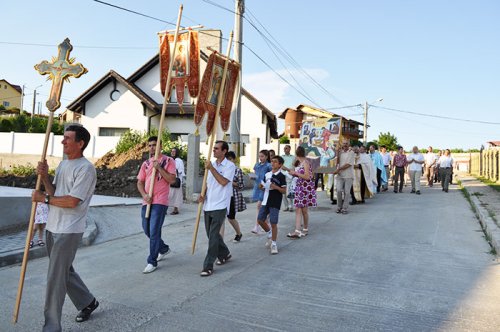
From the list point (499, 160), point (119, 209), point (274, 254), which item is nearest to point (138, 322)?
point (274, 254)

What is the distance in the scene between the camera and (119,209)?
11430 millimetres

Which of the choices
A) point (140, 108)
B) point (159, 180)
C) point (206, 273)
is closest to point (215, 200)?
point (159, 180)

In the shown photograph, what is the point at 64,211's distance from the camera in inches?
148

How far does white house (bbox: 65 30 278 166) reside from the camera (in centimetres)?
2578

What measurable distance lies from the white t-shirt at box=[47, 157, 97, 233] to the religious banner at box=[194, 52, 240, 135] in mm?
3190

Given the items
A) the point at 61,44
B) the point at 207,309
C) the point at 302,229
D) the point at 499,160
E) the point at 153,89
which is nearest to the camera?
the point at 207,309

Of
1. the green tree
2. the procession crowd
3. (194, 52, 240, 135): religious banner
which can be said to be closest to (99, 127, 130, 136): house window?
the procession crowd

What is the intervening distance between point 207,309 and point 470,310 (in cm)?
273

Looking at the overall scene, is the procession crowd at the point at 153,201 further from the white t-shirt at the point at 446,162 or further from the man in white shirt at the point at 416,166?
the white t-shirt at the point at 446,162

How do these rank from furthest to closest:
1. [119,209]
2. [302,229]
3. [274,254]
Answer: [119,209], [302,229], [274,254]

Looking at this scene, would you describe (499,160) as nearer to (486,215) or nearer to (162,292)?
(486,215)

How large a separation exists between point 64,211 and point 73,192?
0.22 m

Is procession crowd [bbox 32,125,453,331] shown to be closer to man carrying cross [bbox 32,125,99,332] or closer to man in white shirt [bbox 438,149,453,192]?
man carrying cross [bbox 32,125,99,332]

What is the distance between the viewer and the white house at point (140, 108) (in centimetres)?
2578
